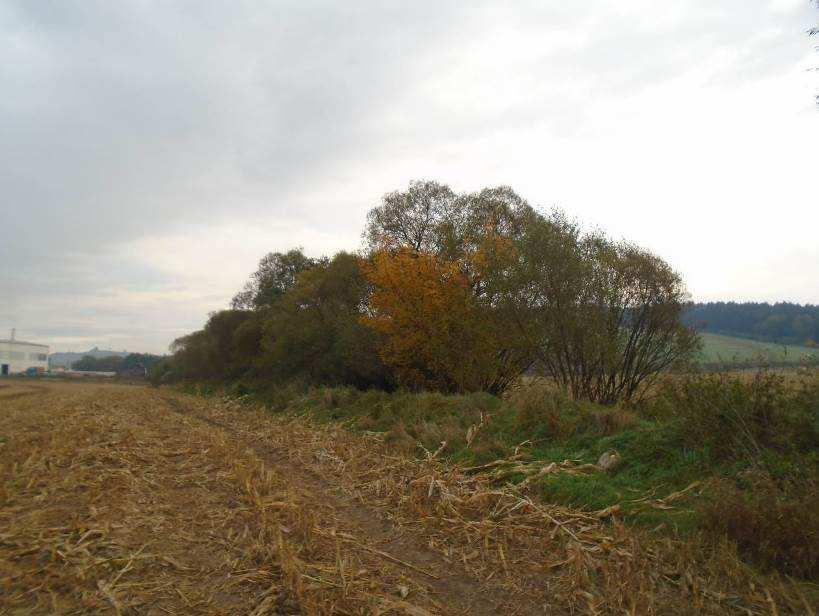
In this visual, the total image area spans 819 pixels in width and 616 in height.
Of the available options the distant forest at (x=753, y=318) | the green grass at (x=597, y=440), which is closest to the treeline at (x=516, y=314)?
the distant forest at (x=753, y=318)

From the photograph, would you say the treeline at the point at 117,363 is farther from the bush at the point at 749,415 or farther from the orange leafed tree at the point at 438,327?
the bush at the point at 749,415

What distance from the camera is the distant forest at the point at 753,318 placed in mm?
19844

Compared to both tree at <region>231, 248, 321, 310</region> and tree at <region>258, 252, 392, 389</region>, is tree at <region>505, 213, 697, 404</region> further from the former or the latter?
tree at <region>231, 248, 321, 310</region>

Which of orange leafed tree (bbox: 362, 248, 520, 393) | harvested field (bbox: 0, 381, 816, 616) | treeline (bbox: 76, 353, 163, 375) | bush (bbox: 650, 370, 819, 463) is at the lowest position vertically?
harvested field (bbox: 0, 381, 816, 616)

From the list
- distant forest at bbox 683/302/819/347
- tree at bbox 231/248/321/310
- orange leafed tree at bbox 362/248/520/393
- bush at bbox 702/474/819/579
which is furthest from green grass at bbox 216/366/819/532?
tree at bbox 231/248/321/310

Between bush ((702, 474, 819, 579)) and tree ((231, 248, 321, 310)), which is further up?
tree ((231, 248, 321, 310))

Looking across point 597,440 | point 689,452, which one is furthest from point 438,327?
point 689,452

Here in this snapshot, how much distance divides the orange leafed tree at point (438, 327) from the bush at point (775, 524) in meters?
14.0

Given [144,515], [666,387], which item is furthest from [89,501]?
[666,387]

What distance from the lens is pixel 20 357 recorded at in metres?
98.6

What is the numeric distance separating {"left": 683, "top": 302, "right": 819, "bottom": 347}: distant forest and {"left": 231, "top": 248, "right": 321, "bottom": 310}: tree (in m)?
30.6

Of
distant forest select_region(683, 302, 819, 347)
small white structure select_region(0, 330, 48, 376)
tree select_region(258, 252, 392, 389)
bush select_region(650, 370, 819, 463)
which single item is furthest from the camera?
small white structure select_region(0, 330, 48, 376)

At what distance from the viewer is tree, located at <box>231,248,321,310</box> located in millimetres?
46562

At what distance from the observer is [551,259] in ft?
62.8
